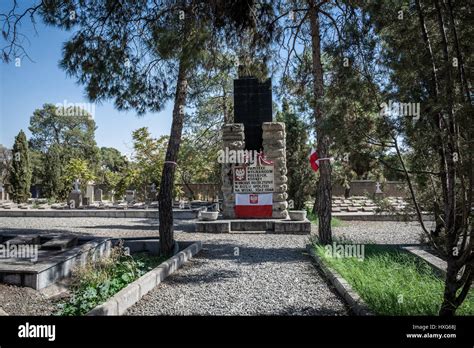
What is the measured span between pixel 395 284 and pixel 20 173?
860 inches

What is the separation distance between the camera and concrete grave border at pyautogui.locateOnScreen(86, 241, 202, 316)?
10.7 ft

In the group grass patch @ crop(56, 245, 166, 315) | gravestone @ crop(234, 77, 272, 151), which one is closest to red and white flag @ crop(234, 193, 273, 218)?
gravestone @ crop(234, 77, 272, 151)

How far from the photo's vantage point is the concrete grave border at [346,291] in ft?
10.8

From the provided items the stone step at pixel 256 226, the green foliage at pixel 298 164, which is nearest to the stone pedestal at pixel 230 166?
the stone step at pixel 256 226

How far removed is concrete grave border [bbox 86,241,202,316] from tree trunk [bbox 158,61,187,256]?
502 mm

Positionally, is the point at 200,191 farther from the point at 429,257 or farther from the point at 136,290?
the point at 136,290

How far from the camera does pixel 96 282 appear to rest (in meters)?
4.17

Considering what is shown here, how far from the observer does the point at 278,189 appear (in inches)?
412

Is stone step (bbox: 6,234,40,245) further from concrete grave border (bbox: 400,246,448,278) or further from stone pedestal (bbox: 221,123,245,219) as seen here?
concrete grave border (bbox: 400,246,448,278)

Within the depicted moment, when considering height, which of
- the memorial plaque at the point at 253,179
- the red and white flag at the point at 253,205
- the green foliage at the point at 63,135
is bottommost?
the red and white flag at the point at 253,205

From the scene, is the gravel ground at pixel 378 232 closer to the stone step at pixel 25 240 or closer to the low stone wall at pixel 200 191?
the stone step at pixel 25 240

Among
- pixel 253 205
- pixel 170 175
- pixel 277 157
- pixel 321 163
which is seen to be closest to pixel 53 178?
pixel 253 205

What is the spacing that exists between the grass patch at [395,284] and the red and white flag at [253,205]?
15.3ft

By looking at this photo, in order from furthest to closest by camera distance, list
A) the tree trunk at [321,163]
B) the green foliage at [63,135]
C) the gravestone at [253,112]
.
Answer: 1. the green foliage at [63,135]
2. the gravestone at [253,112]
3. the tree trunk at [321,163]
